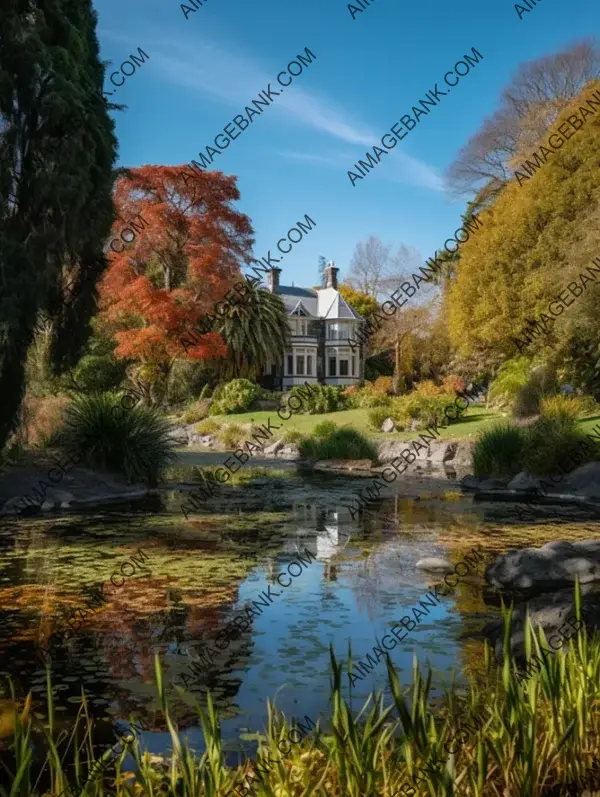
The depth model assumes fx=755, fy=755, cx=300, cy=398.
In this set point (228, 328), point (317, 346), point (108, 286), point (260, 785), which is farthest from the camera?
point (317, 346)

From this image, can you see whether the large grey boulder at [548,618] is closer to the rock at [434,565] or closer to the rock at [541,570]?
the rock at [541,570]

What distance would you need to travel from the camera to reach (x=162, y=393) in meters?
32.9

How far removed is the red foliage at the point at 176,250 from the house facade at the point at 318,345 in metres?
12.3

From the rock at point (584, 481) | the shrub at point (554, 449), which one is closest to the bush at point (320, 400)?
the shrub at point (554, 449)

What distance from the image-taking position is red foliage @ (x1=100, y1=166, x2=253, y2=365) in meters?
28.0

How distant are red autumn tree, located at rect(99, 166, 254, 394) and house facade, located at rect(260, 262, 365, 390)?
12.3 m

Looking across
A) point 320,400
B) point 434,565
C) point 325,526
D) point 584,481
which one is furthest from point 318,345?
point 434,565

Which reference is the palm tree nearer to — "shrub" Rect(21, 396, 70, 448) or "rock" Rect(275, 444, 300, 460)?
"rock" Rect(275, 444, 300, 460)

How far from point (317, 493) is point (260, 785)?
11.4 metres

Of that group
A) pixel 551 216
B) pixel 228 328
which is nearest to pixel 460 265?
pixel 551 216

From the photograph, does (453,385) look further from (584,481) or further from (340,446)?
(584,481)

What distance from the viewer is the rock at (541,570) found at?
6480 millimetres

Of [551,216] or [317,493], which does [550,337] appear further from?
[317,493]

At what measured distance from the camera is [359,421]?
2591 cm
